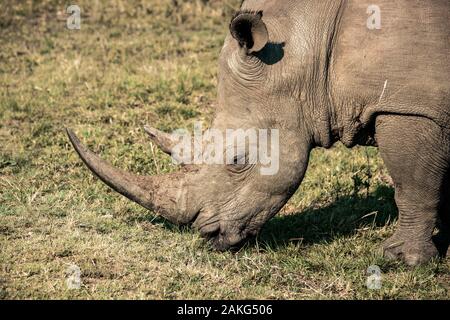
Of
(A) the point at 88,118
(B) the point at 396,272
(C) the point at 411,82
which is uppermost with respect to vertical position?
(C) the point at 411,82

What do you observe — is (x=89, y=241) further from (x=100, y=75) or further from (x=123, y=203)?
(x=100, y=75)

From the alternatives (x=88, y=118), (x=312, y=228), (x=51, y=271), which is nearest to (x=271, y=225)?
(x=312, y=228)

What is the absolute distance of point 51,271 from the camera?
7.04 metres

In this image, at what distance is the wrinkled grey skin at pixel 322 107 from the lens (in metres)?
6.98

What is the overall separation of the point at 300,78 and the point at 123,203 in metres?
2.30

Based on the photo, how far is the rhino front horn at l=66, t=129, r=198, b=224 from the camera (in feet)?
24.2

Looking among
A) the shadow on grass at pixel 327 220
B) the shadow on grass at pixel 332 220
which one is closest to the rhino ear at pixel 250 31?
the shadow on grass at pixel 327 220

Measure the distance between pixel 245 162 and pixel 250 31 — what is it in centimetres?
104

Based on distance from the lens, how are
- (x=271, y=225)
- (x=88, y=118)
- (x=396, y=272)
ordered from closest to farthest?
1. (x=396, y=272)
2. (x=271, y=225)
3. (x=88, y=118)

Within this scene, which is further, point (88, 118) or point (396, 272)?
point (88, 118)
